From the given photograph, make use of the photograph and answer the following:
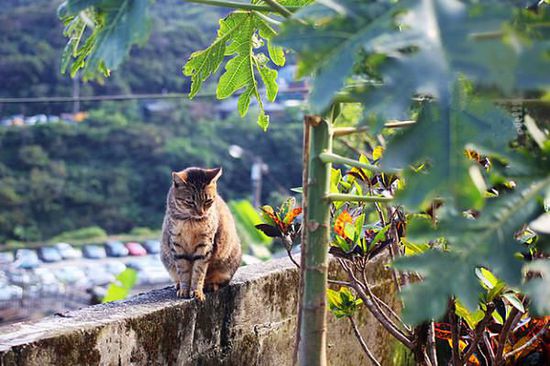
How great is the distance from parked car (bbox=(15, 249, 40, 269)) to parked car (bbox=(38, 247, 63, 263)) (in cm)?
24

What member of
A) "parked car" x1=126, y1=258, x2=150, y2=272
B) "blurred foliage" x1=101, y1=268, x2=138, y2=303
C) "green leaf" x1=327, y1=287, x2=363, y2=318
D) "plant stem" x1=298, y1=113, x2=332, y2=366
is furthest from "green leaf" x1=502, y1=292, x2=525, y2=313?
"parked car" x1=126, y1=258, x2=150, y2=272

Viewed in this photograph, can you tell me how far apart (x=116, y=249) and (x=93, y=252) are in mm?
640

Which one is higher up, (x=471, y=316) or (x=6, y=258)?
(x=471, y=316)

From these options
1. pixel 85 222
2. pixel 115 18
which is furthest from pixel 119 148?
pixel 115 18

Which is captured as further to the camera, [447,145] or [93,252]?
[93,252]

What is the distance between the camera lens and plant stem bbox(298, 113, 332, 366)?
124cm

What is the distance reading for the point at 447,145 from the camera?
2.49 ft

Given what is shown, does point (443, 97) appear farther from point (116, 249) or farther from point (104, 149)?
point (104, 149)

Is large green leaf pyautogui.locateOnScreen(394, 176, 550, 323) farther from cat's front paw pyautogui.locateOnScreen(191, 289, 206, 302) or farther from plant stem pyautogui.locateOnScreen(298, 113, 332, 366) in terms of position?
cat's front paw pyautogui.locateOnScreen(191, 289, 206, 302)

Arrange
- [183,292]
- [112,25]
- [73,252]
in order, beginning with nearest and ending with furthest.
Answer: [112,25], [183,292], [73,252]

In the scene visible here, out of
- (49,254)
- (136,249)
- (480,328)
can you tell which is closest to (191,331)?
(480,328)

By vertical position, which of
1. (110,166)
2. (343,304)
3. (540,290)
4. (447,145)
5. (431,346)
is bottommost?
(110,166)

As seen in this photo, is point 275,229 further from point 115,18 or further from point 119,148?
point 119,148

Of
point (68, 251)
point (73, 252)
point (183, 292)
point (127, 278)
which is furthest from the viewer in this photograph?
point (68, 251)
